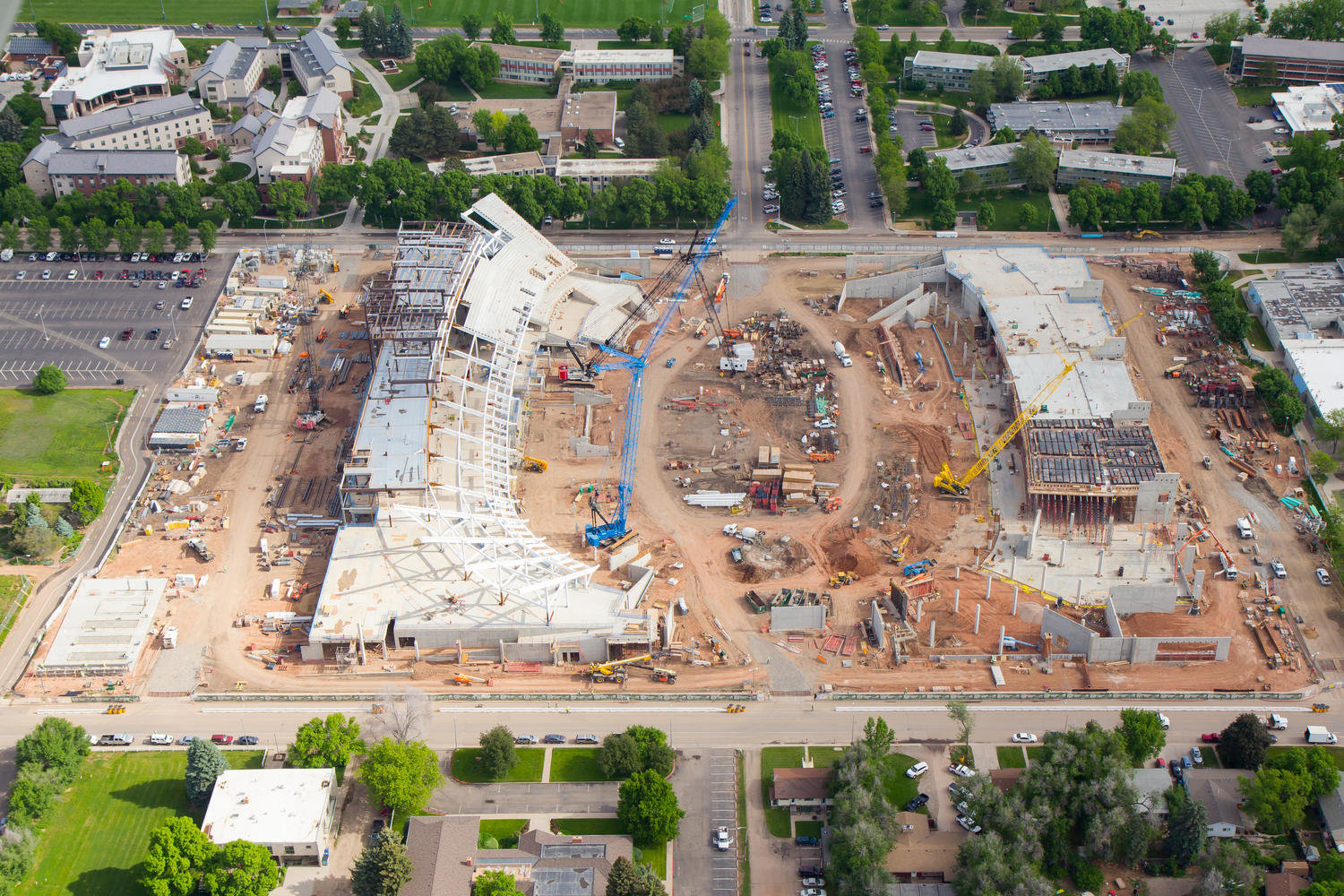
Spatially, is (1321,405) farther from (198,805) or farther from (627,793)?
(198,805)

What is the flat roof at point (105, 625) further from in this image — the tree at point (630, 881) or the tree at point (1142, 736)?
the tree at point (1142, 736)

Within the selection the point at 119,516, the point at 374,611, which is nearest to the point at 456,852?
the point at 374,611

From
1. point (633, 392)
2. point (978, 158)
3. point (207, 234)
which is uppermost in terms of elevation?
point (978, 158)

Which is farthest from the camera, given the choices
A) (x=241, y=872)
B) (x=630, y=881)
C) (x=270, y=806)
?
(x=270, y=806)

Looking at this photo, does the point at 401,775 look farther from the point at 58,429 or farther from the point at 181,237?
the point at 181,237

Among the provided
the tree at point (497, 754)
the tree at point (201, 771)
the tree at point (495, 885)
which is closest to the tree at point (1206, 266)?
the tree at point (497, 754)

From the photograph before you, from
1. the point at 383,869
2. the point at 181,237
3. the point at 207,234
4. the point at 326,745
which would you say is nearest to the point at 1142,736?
the point at 383,869
